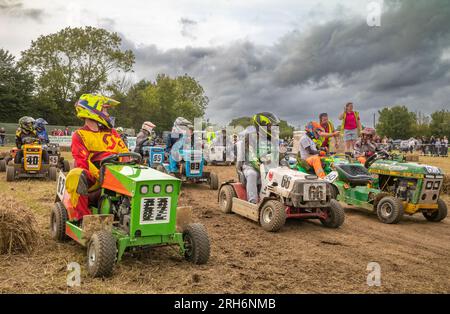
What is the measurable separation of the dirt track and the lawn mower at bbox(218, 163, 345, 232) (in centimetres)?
22

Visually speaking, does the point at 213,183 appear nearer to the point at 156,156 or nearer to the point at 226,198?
the point at 156,156

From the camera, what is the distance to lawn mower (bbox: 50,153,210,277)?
→ 4660 millimetres

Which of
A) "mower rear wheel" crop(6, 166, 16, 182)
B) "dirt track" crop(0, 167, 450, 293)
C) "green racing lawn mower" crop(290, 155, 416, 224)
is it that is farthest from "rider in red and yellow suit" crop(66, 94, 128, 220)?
"mower rear wheel" crop(6, 166, 16, 182)

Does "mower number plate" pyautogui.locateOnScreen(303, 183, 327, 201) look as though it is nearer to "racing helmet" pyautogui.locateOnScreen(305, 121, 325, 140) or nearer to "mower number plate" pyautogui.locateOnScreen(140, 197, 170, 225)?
"racing helmet" pyautogui.locateOnScreen(305, 121, 325, 140)

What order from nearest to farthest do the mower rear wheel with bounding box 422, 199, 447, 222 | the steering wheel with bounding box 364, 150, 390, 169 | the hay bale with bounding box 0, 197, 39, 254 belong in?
the hay bale with bounding box 0, 197, 39, 254, the mower rear wheel with bounding box 422, 199, 447, 222, the steering wheel with bounding box 364, 150, 390, 169

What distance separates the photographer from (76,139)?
5852mm

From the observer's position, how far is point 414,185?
8.64 meters

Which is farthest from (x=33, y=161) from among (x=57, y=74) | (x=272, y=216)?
(x=57, y=74)

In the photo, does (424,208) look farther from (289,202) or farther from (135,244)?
(135,244)

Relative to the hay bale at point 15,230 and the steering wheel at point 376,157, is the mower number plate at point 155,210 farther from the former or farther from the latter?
the steering wheel at point 376,157

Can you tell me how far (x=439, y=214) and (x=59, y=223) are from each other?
734 cm

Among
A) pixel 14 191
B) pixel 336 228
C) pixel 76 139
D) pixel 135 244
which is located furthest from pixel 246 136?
pixel 14 191
